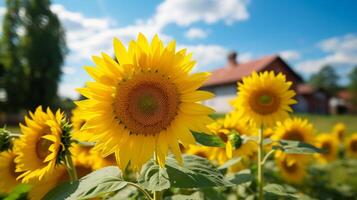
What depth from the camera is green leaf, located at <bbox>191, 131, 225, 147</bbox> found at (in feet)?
6.34

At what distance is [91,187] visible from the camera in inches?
66.1

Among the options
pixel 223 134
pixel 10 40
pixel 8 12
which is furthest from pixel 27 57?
pixel 223 134

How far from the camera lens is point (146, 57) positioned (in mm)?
1900

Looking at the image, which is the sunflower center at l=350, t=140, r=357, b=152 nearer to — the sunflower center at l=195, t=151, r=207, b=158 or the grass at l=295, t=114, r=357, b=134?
the sunflower center at l=195, t=151, r=207, b=158

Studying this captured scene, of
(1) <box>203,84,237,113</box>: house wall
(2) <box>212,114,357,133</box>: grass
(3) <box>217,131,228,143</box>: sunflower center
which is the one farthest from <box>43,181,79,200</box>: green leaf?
(1) <box>203,84,237,113</box>: house wall

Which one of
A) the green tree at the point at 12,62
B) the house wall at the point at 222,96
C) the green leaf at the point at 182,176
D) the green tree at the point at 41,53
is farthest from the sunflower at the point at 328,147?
the green tree at the point at 12,62

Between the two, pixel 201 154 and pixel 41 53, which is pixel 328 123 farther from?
pixel 41 53

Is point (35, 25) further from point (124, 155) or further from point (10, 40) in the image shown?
point (124, 155)

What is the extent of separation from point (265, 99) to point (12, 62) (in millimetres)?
38304

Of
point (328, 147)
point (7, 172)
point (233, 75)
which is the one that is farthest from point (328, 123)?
point (7, 172)

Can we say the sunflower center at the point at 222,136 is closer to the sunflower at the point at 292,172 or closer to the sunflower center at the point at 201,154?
the sunflower center at the point at 201,154

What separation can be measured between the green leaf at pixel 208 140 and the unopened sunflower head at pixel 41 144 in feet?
2.58

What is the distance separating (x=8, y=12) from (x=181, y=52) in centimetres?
4082

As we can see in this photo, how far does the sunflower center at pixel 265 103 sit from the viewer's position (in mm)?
3488
